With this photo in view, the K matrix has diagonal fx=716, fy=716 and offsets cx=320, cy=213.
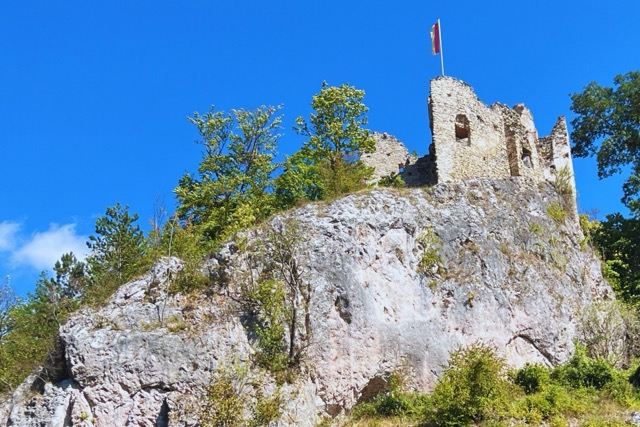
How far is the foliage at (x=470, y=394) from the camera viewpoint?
19938 mm

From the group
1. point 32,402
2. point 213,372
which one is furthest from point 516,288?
point 32,402

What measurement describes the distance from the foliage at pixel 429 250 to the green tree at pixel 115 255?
32.5ft

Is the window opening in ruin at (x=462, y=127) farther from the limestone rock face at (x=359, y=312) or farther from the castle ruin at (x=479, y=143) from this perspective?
the limestone rock face at (x=359, y=312)

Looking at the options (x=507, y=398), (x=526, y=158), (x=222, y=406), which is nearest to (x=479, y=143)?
(x=526, y=158)

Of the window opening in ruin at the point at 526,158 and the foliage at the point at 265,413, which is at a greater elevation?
the window opening in ruin at the point at 526,158

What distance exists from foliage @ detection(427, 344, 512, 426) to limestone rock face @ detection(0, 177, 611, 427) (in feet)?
8.03

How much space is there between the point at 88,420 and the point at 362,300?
901 cm

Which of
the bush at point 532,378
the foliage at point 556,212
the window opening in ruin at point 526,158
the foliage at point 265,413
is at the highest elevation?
the window opening in ruin at point 526,158

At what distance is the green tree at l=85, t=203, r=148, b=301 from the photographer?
85.4ft

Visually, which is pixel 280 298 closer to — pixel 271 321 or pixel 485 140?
pixel 271 321

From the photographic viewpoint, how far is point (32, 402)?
2045 centimetres

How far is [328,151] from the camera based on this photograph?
→ 32.5m

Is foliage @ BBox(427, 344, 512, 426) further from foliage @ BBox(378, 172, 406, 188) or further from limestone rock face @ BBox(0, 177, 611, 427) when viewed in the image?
foliage @ BBox(378, 172, 406, 188)

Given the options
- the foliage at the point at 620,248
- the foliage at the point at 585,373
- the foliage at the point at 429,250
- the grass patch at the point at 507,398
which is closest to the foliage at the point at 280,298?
the grass patch at the point at 507,398
